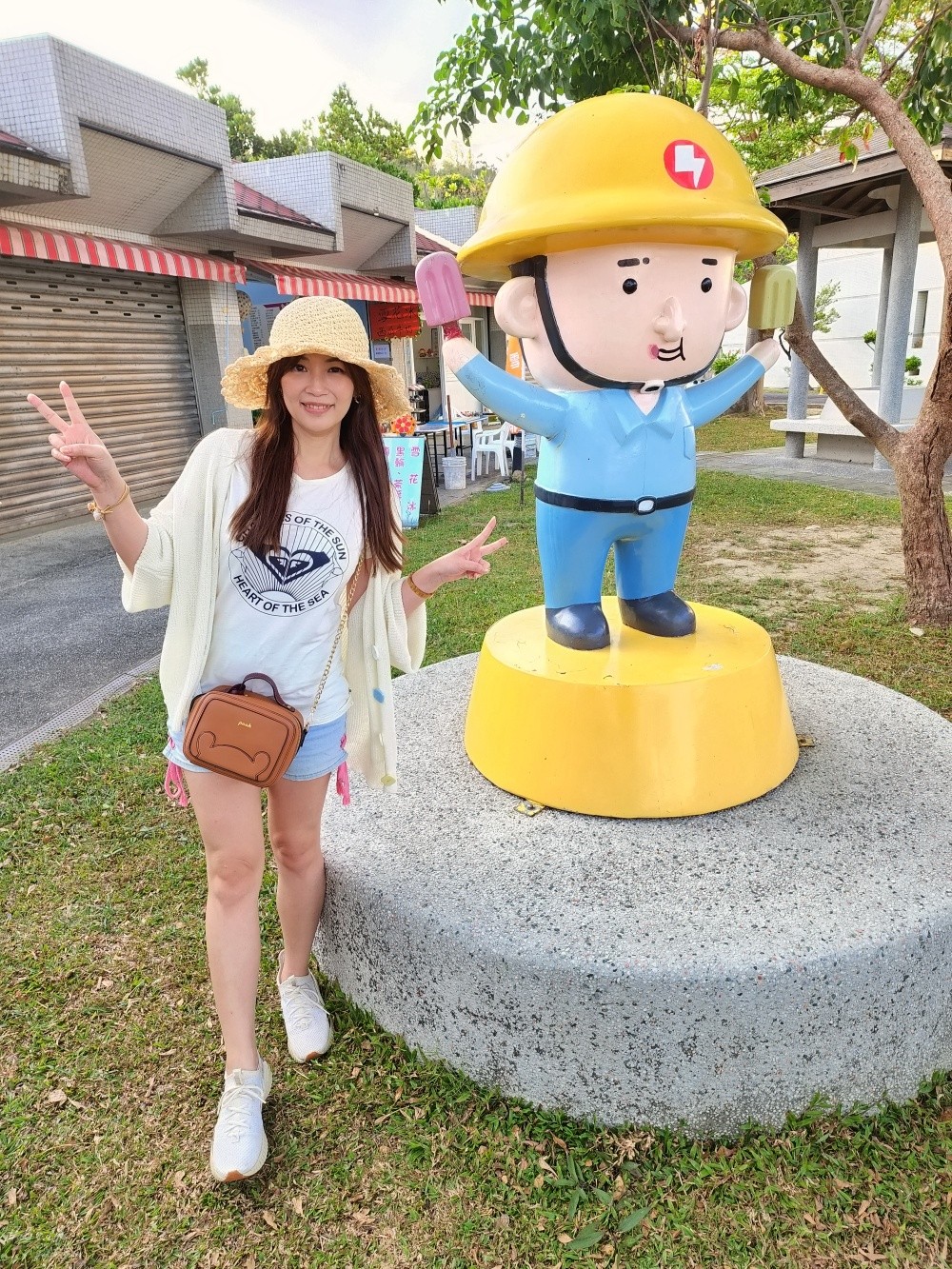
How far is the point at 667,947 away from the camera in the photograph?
178 centimetres

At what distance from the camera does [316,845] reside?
2.05 m

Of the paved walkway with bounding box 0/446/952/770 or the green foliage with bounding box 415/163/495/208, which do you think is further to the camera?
the green foliage with bounding box 415/163/495/208

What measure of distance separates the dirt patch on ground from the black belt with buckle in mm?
3485

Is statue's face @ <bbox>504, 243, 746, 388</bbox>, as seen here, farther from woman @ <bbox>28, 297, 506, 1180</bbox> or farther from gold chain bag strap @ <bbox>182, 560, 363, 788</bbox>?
gold chain bag strap @ <bbox>182, 560, 363, 788</bbox>

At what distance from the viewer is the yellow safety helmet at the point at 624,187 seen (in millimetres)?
2141

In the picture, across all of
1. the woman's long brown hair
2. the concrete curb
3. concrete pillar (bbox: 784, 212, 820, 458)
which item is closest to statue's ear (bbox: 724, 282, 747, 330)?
the woman's long brown hair

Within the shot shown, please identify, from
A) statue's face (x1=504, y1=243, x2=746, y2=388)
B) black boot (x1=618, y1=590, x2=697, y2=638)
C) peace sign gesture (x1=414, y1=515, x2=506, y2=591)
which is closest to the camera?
peace sign gesture (x1=414, y1=515, x2=506, y2=591)

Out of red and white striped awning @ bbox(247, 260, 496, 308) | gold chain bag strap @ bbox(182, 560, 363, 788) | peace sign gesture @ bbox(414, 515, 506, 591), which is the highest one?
red and white striped awning @ bbox(247, 260, 496, 308)

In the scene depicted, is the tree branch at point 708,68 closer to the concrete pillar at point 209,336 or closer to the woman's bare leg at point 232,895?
the woman's bare leg at point 232,895

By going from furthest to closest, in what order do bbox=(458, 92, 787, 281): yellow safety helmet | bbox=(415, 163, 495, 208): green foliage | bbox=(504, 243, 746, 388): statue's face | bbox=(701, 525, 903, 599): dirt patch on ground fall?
bbox=(415, 163, 495, 208): green foliage
bbox=(701, 525, 903, 599): dirt patch on ground
bbox=(504, 243, 746, 388): statue's face
bbox=(458, 92, 787, 281): yellow safety helmet

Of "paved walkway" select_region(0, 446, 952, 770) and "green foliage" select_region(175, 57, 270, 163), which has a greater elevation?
"green foliage" select_region(175, 57, 270, 163)

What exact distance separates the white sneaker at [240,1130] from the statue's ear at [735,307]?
89.8 inches

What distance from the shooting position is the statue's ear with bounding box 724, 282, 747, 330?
252cm

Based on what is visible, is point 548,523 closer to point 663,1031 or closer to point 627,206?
point 627,206
